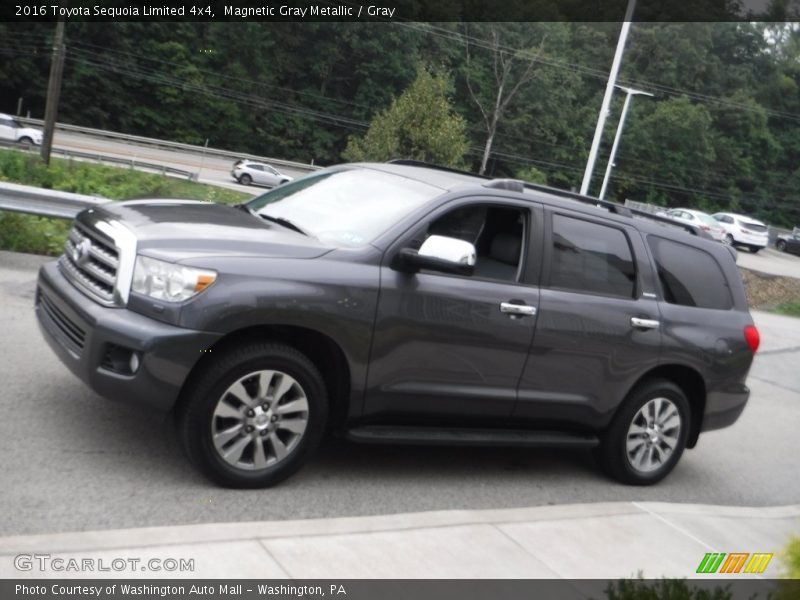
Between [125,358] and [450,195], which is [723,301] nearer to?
[450,195]

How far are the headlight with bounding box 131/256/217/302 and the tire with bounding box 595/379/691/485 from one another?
3.21 m

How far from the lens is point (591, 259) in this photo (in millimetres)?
6645

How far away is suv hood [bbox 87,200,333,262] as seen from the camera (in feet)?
17.3

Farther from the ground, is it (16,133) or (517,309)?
(517,309)

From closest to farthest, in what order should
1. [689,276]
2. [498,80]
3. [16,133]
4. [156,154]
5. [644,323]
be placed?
[644,323], [689,276], [16,133], [156,154], [498,80]

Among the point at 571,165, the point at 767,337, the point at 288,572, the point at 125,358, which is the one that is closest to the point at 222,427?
the point at 125,358

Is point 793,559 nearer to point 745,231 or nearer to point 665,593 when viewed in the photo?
point 665,593

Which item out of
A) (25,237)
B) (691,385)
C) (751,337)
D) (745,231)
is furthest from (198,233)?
(745,231)

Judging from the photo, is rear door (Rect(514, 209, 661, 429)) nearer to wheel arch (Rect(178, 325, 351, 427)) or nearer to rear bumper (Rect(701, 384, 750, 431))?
rear bumper (Rect(701, 384, 750, 431))

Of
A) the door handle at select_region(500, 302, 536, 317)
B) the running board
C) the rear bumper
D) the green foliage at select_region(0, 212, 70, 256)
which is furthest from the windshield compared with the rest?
the green foliage at select_region(0, 212, 70, 256)

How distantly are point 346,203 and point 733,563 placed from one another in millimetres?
3124

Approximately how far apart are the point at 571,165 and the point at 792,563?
248ft

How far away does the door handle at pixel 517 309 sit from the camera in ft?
20.0

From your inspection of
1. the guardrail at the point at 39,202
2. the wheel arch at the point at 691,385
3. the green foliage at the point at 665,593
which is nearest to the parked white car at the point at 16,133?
the guardrail at the point at 39,202
